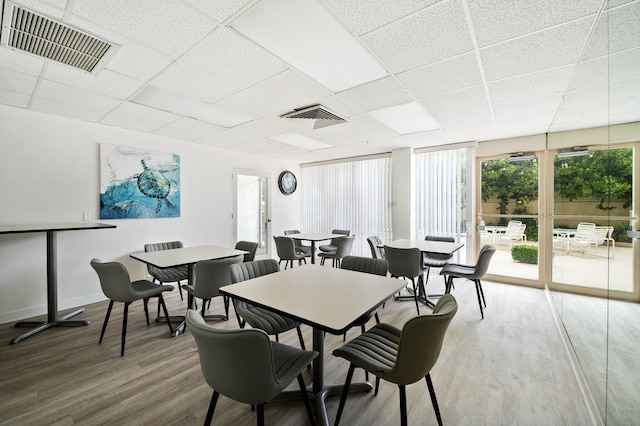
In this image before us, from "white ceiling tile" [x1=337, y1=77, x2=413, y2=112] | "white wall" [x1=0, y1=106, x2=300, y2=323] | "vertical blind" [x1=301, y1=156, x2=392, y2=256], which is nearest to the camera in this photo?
"white ceiling tile" [x1=337, y1=77, x2=413, y2=112]

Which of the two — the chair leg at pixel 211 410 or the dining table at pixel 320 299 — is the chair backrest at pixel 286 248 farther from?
the chair leg at pixel 211 410

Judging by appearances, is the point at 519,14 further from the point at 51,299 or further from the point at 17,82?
the point at 51,299

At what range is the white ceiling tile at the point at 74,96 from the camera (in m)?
2.68

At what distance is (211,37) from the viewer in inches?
74.1

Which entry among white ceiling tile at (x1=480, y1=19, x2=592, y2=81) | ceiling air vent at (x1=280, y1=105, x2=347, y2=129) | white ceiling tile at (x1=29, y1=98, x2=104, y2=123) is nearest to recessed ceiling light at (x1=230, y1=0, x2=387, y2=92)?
ceiling air vent at (x1=280, y1=105, x2=347, y2=129)

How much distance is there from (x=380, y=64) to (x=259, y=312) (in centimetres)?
230

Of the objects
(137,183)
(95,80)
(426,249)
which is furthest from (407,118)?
(137,183)

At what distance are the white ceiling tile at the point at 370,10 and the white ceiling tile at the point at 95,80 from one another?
81.1 inches

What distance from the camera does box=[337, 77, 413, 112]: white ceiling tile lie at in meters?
2.60

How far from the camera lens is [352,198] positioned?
21.2 ft

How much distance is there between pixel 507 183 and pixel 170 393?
18.5 feet

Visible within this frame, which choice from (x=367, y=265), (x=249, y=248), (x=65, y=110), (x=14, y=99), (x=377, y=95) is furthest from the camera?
(x=249, y=248)

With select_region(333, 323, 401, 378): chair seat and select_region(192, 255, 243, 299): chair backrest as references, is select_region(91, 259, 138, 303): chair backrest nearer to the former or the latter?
select_region(192, 255, 243, 299): chair backrest

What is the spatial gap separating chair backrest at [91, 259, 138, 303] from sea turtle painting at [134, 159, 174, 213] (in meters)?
1.94
